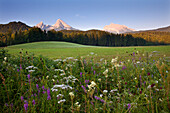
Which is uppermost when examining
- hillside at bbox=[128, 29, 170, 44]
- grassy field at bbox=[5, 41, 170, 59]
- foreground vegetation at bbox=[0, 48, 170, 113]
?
hillside at bbox=[128, 29, 170, 44]

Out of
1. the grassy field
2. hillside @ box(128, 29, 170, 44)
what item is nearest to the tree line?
hillside @ box(128, 29, 170, 44)

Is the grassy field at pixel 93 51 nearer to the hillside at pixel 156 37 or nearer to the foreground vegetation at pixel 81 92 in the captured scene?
the foreground vegetation at pixel 81 92

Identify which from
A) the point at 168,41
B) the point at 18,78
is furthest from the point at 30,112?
the point at 168,41

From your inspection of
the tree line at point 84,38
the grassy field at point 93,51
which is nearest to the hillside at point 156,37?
the tree line at point 84,38

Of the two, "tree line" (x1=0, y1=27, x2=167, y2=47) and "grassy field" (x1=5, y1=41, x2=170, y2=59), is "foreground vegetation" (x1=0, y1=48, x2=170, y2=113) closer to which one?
"grassy field" (x1=5, y1=41, x2=170, y2=59)

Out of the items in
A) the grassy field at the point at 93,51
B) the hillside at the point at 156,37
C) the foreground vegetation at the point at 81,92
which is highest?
the hillside at the point at 156,37

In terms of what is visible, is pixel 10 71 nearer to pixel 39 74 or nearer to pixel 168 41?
pixel 39 74

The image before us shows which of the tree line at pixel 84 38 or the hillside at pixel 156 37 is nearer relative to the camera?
the tree line at pixel 84 38

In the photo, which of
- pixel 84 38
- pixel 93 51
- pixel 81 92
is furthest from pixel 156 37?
pixel 81 92

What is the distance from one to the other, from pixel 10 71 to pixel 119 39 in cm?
7780

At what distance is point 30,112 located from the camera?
2170 mm

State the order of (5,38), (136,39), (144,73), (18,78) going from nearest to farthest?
(18,78), (144,73), (5,38), (136,39)

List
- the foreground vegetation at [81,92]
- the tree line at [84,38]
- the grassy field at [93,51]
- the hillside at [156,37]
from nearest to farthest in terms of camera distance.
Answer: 1. the foreground vegetation at [81,92]
2. the grassy field at [93,51]
3. the tree line at [84,38]
4. the hillside at [156,37]

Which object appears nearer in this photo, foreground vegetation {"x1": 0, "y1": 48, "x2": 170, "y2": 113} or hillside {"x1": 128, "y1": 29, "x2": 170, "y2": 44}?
foreground vegetation {"x1": 0, "y1": 48, "x2": 170, "y2": 113}
